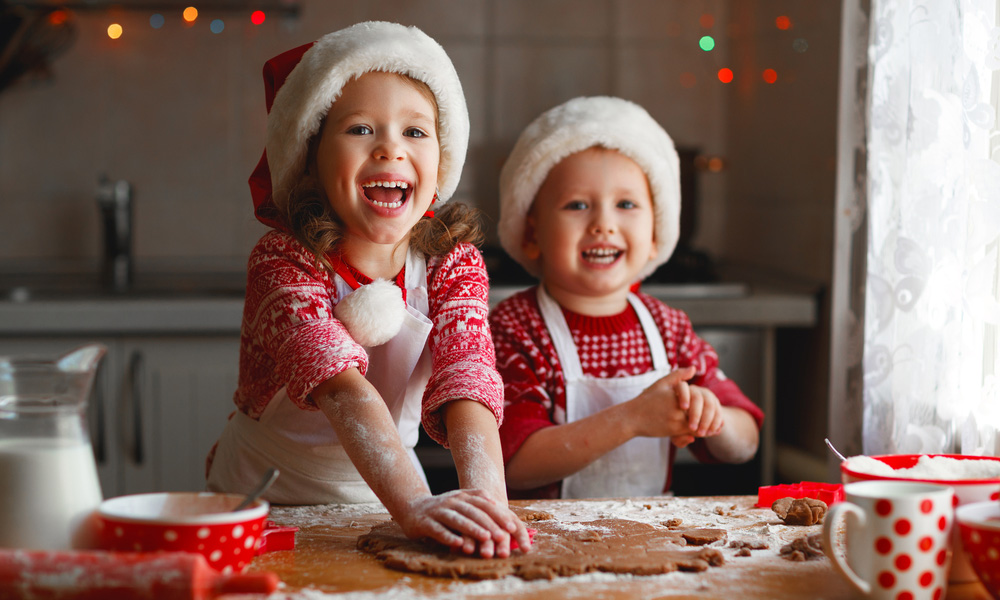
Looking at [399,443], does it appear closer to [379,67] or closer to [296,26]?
[379,67]

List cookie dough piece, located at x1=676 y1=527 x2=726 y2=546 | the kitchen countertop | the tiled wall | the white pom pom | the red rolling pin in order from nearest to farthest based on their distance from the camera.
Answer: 1. the red rolling pin
2. cookie dough piece, located at x1=676 y1=527 x2=726 y2=546
3. the white pom pom
4. the kitchen countertop
5. the tiled wall

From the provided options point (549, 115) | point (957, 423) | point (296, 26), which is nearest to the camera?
point (957, 423)

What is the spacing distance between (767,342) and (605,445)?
1009 mm

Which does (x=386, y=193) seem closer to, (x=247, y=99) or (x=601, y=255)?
(x=601, y=255)

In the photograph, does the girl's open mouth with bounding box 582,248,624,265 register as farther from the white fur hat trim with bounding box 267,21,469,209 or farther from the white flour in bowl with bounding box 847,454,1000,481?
the white flour in bowl with bounding box 847,454,1000,481

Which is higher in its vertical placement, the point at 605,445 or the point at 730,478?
the point at 605,445

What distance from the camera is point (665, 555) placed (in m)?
0.77

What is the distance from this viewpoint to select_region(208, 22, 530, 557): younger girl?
872 millimetres

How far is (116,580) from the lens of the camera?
0.59 meters

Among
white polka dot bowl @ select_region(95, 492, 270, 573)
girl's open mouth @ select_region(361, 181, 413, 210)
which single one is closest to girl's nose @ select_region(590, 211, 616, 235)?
girl's open mouth @ select_region(361, 181, 413, 210)

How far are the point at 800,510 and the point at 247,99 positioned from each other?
2.01m

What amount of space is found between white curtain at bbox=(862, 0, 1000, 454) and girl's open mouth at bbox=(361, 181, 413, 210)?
2.28 feet

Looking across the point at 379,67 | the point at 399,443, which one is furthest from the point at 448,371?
the point at 379,67

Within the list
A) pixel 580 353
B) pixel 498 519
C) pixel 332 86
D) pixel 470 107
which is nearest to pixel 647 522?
pixel 498 519
